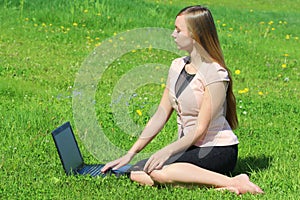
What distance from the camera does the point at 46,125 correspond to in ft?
19.3

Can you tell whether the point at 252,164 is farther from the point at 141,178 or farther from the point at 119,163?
the point at 119,163

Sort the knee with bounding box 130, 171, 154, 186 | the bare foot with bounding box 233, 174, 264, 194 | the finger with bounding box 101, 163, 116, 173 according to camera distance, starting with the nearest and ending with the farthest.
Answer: the bare foot with bounding box 233, 174, 264, 194, the knee with bounding box 130, 171, 154, 186, the finger with bounding box 101, 163, 116, 173

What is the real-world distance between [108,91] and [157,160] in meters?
3.12

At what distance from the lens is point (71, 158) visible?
486 cm

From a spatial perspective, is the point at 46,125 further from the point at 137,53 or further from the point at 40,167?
the point at 137,53

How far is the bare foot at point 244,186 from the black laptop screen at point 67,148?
4.05 ft

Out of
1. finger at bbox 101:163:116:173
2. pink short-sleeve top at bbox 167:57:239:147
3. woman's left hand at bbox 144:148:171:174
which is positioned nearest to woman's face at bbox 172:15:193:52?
pink short-sleeve top at bbox 167:57:239:147

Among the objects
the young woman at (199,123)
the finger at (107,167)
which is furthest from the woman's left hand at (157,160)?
the finger at (107,167)

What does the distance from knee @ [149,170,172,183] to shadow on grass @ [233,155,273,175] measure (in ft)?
2.36

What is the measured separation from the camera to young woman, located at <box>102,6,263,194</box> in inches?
175

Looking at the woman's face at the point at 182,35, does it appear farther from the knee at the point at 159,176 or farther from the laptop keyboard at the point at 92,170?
the laptop keyboard at the point at 92,170

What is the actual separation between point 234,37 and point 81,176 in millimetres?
6886

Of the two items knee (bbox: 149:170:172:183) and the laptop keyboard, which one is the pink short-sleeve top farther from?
the laptop keyboard

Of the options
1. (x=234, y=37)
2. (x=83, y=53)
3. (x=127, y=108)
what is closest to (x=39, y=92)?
(x=127, y=108)
